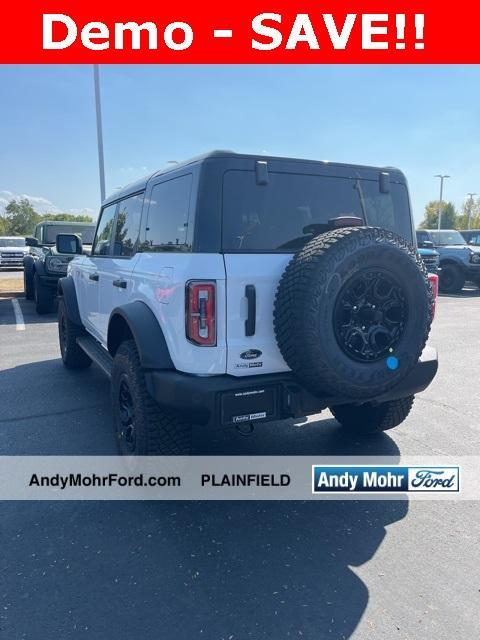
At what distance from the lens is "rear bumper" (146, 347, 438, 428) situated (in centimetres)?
248

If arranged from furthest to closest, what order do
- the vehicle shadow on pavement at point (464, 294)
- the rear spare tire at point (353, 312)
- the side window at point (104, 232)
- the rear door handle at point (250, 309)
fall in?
the vehicle shadow on pavement at point (464, 294)
the side window at point (104, 232)
the rear door handle at point (250, 309)
the rear spare tire at point (353, 312)

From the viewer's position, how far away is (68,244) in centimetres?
496

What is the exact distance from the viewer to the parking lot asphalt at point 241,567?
1.96 meters

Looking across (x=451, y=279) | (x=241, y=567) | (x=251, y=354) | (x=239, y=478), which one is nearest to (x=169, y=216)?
(x=251, y=354)

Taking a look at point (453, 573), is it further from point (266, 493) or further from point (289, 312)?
point (289, 312)

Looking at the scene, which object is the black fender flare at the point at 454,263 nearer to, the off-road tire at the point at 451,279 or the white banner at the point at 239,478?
the off-road tire at the point at 451,279

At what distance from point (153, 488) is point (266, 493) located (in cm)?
70

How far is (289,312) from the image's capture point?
8.04 ft

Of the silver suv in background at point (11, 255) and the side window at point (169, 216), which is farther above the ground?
the side window at point (169, 216)

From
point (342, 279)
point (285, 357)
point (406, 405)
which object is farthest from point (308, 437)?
point (342, 279)

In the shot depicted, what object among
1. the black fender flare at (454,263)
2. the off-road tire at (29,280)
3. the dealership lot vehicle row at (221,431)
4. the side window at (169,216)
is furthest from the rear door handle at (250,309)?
the black fender flare at (454,263)

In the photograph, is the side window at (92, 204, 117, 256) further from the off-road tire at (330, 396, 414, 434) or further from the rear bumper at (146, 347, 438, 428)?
the off-road tire at (330, 396, 414, 434)

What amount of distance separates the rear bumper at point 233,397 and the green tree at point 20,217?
87838 millimetres

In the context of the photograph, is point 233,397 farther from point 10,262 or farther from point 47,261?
point 10,262
